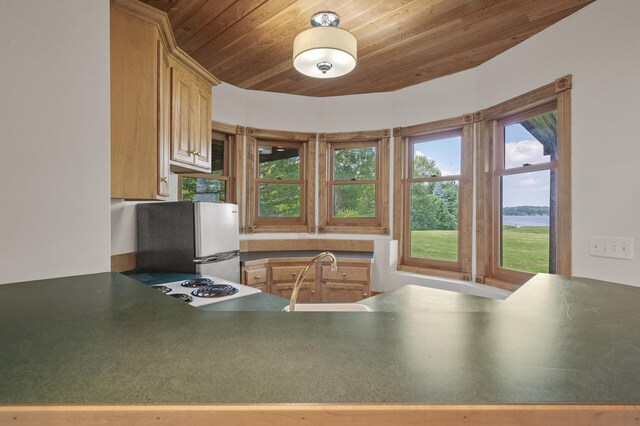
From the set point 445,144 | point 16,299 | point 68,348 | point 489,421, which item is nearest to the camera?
point 489,421

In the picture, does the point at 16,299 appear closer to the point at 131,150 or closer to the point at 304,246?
the point at 131,150

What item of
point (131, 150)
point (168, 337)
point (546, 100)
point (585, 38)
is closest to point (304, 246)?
point (131, 150)

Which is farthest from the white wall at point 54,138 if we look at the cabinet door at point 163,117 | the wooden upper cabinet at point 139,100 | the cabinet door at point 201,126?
the cabinet door at point 201,126

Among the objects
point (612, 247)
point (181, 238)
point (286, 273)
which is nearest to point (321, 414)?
point (181, 238)

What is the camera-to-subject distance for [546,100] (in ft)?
7.84

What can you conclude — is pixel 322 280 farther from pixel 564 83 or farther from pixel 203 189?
pixel 564 83

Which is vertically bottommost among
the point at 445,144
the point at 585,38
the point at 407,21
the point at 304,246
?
the point at 304,246

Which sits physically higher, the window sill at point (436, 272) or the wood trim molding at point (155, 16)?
the wood trim molding at point (155, 16)

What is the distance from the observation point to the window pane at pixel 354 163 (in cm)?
376

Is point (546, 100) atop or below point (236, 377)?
atop

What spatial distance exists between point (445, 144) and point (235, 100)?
88.3 inches

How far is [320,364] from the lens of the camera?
1.65 feet

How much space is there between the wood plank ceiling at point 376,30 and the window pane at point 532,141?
64 cm

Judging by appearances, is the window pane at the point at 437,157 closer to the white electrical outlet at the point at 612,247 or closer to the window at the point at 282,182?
the window at the point at 282,182
